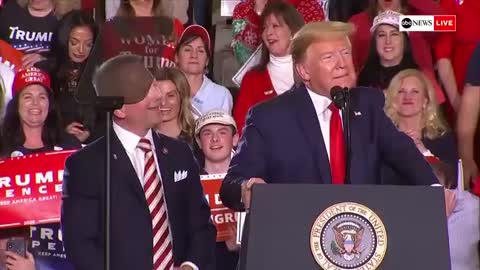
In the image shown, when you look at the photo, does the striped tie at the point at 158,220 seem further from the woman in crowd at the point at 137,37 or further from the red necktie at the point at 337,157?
the red necktie at the point at 337,157

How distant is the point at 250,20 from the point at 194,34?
36 centimetres

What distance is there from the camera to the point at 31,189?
573cm

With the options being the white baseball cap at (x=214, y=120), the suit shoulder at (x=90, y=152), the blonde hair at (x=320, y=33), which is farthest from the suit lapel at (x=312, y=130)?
the white baseball cap at (x=214, y=120)

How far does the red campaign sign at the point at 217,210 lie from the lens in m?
5.53

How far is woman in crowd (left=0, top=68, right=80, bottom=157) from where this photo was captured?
19.3 ft

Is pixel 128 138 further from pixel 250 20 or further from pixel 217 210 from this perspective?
pixel 250 20

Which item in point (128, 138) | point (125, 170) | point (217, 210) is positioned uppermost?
point (128, 138)

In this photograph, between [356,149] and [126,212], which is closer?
[356,149]

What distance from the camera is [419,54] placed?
21.0 feet

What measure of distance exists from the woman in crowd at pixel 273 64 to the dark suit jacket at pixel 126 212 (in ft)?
5.68

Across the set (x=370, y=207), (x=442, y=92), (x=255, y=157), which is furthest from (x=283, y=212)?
(x=442, y=92)

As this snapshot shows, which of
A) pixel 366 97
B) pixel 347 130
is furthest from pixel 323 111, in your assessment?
pixel 347 130

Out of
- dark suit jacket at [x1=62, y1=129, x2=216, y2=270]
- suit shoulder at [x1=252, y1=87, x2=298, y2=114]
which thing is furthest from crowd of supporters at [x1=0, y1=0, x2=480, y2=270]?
suit shoulder at [x1=252, y1=87, x2=298, y2=114]

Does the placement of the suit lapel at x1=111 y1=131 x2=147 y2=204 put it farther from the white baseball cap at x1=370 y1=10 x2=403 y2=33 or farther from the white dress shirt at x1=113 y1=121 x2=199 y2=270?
the white baseball cap at x1=370 y1=10 x2=403 y2=33
